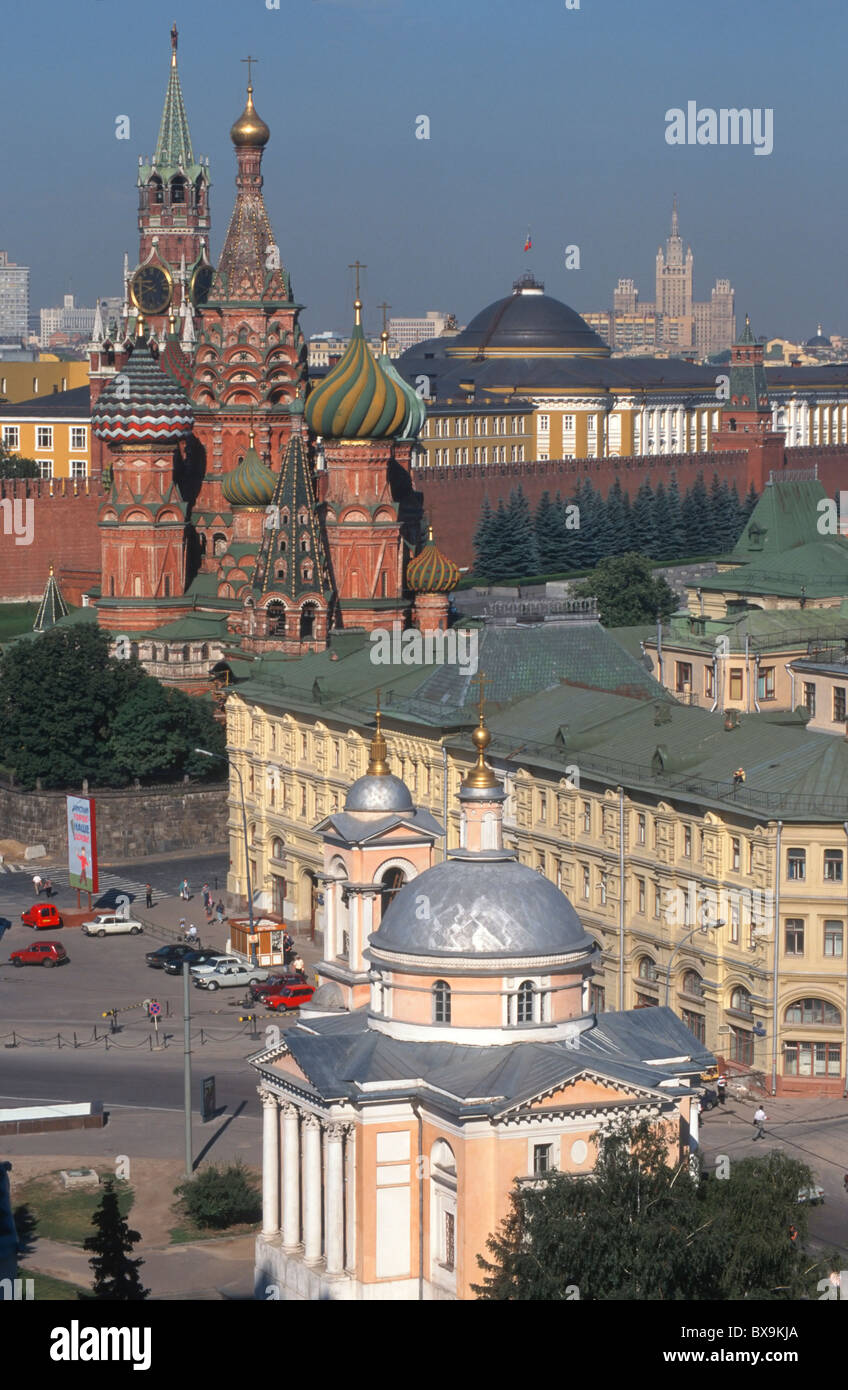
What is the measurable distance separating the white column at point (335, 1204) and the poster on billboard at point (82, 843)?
87.0 ft

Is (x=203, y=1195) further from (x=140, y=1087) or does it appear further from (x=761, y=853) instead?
(x=761, y=853)

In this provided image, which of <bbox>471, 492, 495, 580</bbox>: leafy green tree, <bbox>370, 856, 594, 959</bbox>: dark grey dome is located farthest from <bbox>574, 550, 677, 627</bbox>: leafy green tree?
<bbox>370, 856, 594, 959</bbox>: dark grey dome

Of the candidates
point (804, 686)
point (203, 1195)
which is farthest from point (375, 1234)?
point (804, 686)

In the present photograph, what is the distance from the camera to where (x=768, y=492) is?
7706 cm

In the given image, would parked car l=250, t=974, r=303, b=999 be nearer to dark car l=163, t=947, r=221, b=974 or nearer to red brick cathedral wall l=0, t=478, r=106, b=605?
dark car l=163, t=947, r=221, b=974

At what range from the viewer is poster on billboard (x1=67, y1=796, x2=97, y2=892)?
60375 millimetres

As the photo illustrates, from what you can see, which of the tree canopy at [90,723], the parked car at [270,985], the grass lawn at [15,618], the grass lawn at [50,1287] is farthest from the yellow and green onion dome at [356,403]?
the grass lawn at [50,1287]

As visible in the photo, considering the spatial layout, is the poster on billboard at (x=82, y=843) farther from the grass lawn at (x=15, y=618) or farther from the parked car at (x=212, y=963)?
the grass lawn at (x=15, y=618)

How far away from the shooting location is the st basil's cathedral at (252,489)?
7238 centimetres

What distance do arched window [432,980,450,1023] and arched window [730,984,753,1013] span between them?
12.7m

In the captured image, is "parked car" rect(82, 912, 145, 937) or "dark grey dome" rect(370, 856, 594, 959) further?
"parked car" rect(82, 912, 145, 937)

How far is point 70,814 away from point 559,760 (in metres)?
13.9

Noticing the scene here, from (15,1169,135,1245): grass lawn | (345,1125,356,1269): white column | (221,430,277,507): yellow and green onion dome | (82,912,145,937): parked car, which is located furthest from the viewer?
(221,430,277,507): yellow and green onion dome

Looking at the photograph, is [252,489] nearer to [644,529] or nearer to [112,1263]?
[644,529]
